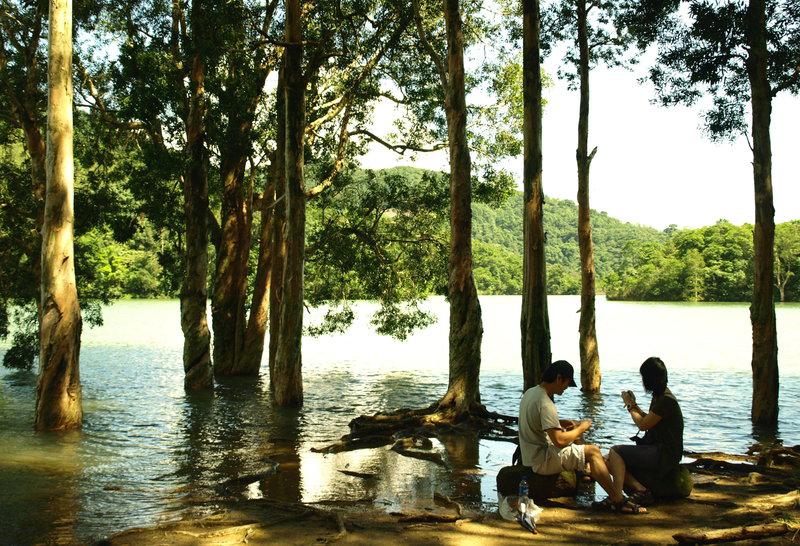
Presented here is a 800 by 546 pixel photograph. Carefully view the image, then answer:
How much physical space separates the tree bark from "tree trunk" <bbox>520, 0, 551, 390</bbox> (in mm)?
1810

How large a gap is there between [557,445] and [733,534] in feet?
5.25

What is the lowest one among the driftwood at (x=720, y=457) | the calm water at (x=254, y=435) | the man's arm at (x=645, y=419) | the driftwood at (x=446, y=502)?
the calm water at (x=254, y=435)

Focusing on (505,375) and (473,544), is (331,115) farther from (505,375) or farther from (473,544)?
(473,544)

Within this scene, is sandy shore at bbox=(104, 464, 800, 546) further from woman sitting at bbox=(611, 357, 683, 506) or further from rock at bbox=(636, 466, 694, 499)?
woman sitting at bbox=(611, 357, 683, 506)

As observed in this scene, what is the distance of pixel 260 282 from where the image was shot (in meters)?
22.0

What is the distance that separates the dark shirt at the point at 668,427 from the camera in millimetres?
6719

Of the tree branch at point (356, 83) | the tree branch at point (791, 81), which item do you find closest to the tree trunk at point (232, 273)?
the tree branch at point (356, 83)

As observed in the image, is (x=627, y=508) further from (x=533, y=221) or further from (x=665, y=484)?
(x=533, y=221)

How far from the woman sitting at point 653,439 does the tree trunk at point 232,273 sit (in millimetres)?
16441

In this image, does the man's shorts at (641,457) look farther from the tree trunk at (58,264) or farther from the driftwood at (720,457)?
the tree trunk at (58,264)

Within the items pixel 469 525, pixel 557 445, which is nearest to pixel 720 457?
pixel 557 445

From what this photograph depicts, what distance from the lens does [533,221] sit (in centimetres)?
1458

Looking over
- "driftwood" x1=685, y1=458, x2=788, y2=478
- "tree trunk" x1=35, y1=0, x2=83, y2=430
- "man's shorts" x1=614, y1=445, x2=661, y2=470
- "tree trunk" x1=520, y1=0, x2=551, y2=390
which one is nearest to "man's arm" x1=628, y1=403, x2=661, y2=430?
"man's shorts" x1=614, y1=445, x2=661, y2=470

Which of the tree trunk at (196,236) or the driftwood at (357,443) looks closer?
the driftwood at (357,443)
